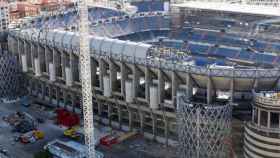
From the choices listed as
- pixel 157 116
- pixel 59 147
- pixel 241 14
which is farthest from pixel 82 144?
pixel 241 14

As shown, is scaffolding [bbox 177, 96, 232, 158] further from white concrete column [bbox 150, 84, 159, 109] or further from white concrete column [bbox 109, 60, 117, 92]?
white concrete column [bbox 109, 60, 117, 92]

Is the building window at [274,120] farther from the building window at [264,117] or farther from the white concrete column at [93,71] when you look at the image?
the white concrete column at [93,71]

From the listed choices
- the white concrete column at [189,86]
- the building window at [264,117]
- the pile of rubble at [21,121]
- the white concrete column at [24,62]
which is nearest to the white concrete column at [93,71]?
the pile of rubble at [21,121]

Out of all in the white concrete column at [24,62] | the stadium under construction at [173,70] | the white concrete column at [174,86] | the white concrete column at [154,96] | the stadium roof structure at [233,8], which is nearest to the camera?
the stadium under construction at [173,70]

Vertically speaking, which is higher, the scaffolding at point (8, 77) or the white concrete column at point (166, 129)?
the scaffolding at point (8, 77)

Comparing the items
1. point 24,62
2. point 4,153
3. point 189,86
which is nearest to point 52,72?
point 24,62

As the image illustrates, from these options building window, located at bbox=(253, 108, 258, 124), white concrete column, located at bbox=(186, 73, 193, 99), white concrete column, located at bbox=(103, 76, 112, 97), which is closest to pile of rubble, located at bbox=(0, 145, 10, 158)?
white concrete column, located at bbox=(103, 76, 112, 97)
